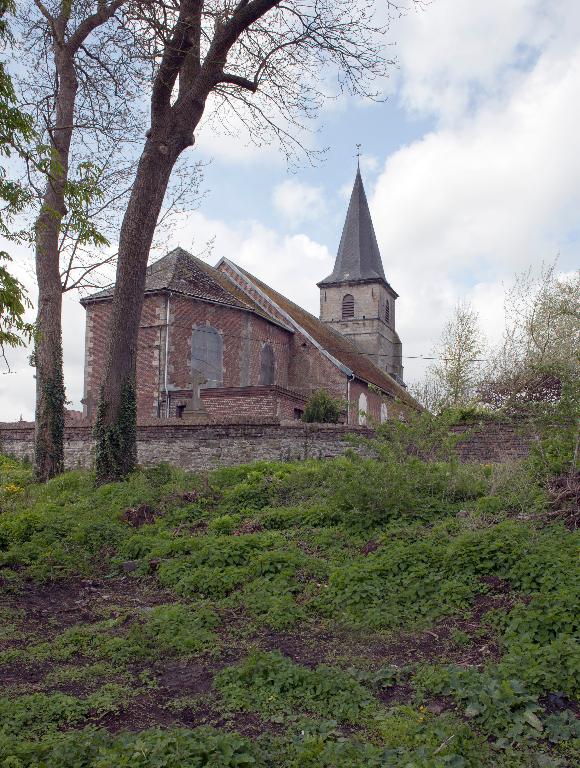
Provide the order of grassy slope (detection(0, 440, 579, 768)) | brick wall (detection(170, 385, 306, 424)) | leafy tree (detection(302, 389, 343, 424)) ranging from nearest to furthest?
grassy slope (detection(0, 440, 579, 768)) < leafy tree (detection(302, 389, 343, 424)) < brick wall (detection(170, 385, 306, 424))

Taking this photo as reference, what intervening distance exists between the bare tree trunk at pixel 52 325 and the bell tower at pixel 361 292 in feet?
111

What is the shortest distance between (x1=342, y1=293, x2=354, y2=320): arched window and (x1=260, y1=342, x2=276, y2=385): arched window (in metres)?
19.2

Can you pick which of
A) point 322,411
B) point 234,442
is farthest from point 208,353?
point 234,442

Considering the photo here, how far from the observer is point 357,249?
4941 centimetres

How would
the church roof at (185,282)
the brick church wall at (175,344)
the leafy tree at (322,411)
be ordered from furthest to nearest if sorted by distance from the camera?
the church roof at (185,282), the brick church wall at (175,344), the leafy tree at (322,411)

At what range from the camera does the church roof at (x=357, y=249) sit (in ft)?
161

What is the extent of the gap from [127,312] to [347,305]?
1487 inches

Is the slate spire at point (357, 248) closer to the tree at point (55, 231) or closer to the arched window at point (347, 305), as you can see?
the arched window at point (347, 305)

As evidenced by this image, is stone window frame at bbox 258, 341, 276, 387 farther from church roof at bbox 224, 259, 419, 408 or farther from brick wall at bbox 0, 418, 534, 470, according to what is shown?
brick wall at bbox 0, 418, 534, 470

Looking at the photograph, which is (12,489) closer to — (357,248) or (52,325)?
(52,325)

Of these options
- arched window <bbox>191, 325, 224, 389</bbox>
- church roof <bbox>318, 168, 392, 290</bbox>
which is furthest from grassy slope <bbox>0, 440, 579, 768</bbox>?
church roof <bbox>318, 168, 392, 290</bbox>

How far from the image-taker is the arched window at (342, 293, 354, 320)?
49.0 m

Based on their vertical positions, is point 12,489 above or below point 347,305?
below

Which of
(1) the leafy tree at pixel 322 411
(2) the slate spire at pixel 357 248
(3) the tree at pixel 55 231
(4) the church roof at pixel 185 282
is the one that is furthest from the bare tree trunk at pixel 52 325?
(2) the slate spire at pixel 357 248
